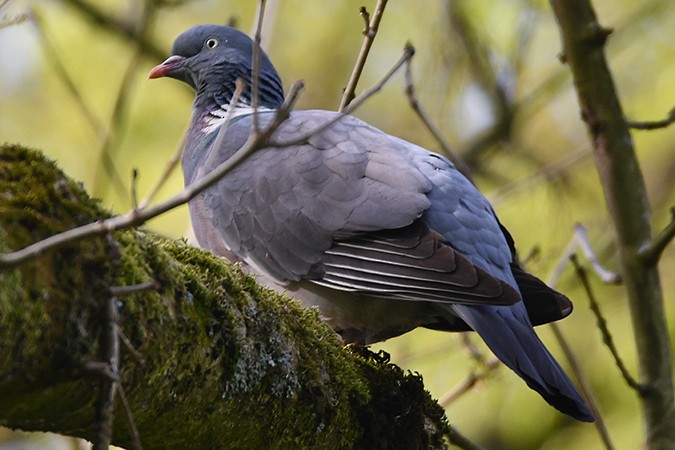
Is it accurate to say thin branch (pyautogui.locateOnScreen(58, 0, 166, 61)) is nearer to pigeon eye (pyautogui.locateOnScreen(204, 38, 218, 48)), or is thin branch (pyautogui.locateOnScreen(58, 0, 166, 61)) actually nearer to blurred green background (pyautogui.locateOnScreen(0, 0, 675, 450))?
blurred green background (pyautogui.locateOnScreen(0, 0, 675, 450))

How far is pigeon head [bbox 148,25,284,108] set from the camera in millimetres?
5684

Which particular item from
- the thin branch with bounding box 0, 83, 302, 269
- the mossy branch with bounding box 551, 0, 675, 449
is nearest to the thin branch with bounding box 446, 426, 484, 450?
the mossy branch with bounding box 551, 0, 675, 449

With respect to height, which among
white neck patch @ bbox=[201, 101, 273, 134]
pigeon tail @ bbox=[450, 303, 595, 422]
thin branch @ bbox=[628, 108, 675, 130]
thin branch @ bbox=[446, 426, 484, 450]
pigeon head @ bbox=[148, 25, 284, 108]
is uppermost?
pigeon head @ bbox=[148, 25, 284, 108]

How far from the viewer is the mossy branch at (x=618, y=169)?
13.3 ft

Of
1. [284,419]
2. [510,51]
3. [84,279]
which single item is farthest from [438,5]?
[84,279]

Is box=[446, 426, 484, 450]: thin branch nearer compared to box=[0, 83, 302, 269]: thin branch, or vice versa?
box=[0, 83, 302, 269]: thin branch

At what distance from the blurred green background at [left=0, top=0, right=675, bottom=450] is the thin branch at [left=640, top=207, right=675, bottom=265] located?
219 centimetres

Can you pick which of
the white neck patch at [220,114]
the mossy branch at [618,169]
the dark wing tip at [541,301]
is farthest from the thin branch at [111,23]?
the dark wing tip at [541,301]

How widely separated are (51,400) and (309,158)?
2614mm

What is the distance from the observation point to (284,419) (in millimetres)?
2766

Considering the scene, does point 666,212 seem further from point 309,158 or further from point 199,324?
point 199,324

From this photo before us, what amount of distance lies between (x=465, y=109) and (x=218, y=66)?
7.33 ft

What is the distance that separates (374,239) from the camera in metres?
4.12

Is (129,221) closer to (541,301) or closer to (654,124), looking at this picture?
(541,301)
